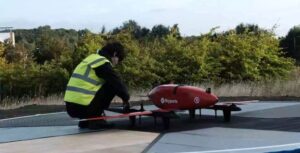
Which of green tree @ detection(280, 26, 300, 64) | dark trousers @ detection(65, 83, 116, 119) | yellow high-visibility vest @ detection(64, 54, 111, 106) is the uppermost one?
green tree @ detection(280, 26, 300, 64)

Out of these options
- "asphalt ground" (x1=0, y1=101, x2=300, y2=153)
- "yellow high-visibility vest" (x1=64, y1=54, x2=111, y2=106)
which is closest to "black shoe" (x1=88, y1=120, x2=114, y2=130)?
"asphalt ground" (x1=0, y1=101, x2=300, y2=153)

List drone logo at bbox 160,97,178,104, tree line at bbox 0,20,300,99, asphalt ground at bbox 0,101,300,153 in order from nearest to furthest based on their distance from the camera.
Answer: asphalt ground at bbox 0,101,300,153, drone logo at bbox 160,97,178,104, tree line at bbox 0,20,300,99

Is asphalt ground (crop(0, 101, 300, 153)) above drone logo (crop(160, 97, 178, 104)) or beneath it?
beneath

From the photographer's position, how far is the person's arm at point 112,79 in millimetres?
7330

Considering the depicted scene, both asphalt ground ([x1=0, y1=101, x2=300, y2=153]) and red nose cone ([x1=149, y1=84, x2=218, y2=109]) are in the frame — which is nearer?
asphalt ground ([x1=0, y1=101, x2=300, y2=153])

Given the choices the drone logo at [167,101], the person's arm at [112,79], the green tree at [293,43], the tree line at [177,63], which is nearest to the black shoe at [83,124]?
the person's arm at [112,79]

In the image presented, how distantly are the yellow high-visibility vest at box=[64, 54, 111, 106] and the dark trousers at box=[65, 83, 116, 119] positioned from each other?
0.19 feet

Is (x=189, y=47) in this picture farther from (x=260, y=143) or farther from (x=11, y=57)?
(x=11, y=57)

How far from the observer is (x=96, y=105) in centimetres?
755

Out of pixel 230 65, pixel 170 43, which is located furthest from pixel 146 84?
pixel 230 65

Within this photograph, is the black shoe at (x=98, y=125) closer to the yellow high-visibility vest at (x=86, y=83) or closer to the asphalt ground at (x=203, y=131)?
the asphalt ground at (x=203, y=131)

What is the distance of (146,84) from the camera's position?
21031mm

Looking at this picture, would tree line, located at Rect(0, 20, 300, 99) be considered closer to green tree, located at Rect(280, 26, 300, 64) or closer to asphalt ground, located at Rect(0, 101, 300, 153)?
asphalt ground, located at Rect(0, 101, 300, 153)

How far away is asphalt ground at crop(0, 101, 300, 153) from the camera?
18.5 feet
